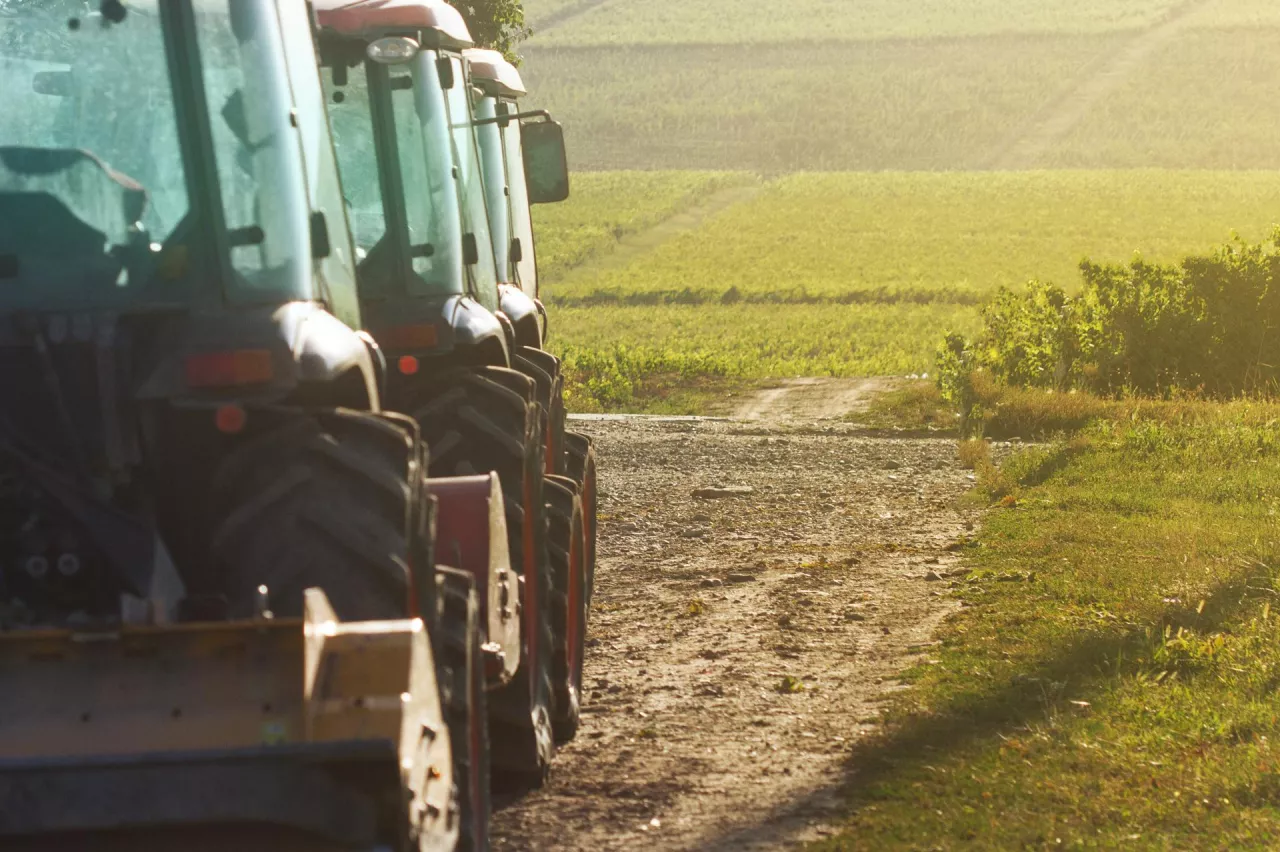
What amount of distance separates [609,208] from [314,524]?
66.7 m

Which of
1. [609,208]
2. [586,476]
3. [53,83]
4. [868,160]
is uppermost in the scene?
[53,83]

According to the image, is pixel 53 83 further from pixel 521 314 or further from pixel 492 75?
pixel 492 75

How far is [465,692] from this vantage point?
14.4 ft

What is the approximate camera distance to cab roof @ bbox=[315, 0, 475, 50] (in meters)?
6.92

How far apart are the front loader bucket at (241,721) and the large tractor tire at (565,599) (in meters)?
3.04

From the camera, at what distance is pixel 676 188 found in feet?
246

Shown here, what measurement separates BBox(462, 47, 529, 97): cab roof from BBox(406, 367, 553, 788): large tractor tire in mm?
3419

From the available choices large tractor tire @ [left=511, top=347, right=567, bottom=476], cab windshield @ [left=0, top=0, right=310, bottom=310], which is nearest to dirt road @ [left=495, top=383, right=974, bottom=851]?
large tractor tire @ [left=511, top=347, right=567, bottom=476]

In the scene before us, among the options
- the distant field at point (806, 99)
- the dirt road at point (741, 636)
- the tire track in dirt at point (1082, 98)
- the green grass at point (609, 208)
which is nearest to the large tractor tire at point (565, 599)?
the dirt road at point (741, 636)

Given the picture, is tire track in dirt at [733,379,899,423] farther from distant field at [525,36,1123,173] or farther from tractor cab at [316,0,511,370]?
distant field at [525,36,1123,173]

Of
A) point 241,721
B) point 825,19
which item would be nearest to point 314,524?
point 241,721

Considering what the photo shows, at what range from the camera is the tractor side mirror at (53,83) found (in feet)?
14.7

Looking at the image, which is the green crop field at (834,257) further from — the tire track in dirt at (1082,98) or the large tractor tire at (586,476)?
the large tractor tire at (586,476)

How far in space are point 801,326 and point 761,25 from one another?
74931 mm
